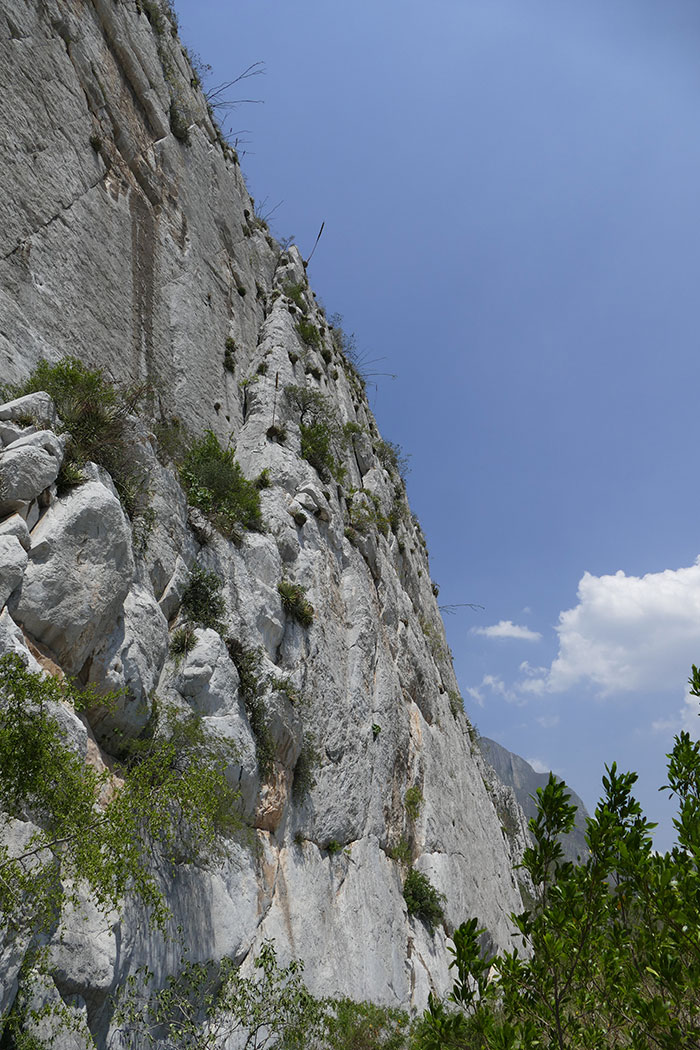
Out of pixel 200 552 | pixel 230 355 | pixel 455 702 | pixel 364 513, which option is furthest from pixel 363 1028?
pixel 455 702

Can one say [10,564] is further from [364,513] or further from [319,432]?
[364,513]

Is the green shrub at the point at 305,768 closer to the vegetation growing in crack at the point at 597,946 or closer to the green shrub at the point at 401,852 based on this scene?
the green shrub at the point at 401,852

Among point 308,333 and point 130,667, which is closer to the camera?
point 130,667

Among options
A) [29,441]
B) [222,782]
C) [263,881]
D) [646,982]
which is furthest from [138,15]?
[646,982]

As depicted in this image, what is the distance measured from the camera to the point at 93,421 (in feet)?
27.8

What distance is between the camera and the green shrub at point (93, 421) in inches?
324

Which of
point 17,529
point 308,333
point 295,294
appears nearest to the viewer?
point 17,529

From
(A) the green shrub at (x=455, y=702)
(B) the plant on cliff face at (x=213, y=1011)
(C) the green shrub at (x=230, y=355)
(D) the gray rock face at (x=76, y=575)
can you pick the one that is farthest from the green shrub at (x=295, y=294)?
(B) the plant on cliff face at (x=213, y=1011)

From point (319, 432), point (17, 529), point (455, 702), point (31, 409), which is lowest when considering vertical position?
point (17, 529)

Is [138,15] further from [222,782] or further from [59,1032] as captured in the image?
[59,1032]

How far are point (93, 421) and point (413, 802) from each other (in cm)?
1164

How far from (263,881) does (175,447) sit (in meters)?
7.61

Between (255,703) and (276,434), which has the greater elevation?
(276,434)

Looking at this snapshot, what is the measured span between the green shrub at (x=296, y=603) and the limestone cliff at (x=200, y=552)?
0.19m
